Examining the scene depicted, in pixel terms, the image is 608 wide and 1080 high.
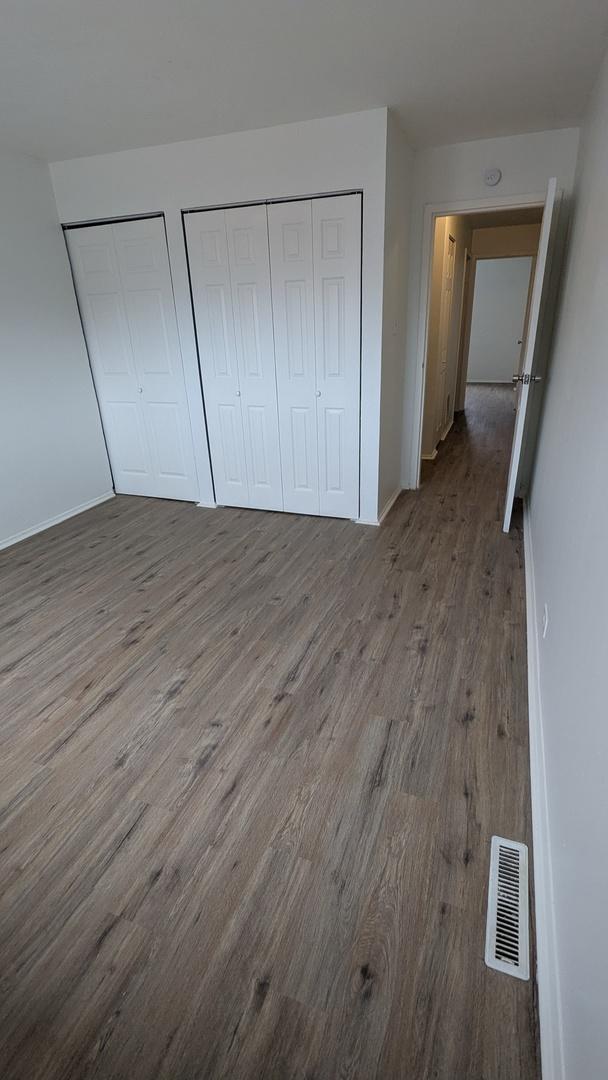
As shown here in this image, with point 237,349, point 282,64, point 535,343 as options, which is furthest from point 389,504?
point 282,64

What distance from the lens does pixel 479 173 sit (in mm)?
3387

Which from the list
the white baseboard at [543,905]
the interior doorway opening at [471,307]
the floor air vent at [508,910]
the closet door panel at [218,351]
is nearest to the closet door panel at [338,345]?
the closet door panel at [218,351]

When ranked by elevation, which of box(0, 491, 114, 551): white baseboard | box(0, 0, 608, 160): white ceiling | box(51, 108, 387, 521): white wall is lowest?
box(0, 491, 114, 551): white baseboard

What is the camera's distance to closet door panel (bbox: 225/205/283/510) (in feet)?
10.9

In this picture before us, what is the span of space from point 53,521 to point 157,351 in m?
1.57

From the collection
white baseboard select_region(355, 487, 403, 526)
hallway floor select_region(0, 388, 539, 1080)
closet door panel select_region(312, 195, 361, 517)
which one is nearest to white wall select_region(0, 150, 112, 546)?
hallway floor select_region(0, 388, 539, 1080)

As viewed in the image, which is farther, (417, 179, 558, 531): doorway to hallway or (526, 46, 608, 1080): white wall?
(417, 179, 558, 531): doorway to hallway

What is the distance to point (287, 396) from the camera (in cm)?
361

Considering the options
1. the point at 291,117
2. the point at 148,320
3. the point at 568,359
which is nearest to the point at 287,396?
the point at 148,320

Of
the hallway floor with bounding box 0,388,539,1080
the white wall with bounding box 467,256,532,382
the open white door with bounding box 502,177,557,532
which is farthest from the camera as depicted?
the white wall with bounding box 467,256,532,382

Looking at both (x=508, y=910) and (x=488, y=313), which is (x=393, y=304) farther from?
(x=488, y=313)

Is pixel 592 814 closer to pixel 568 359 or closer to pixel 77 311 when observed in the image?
pixel 568 359

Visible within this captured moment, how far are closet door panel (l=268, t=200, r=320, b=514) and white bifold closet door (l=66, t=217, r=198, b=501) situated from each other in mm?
858

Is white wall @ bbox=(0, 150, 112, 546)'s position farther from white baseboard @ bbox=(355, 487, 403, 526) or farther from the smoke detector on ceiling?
the smoke detector on ceiling
